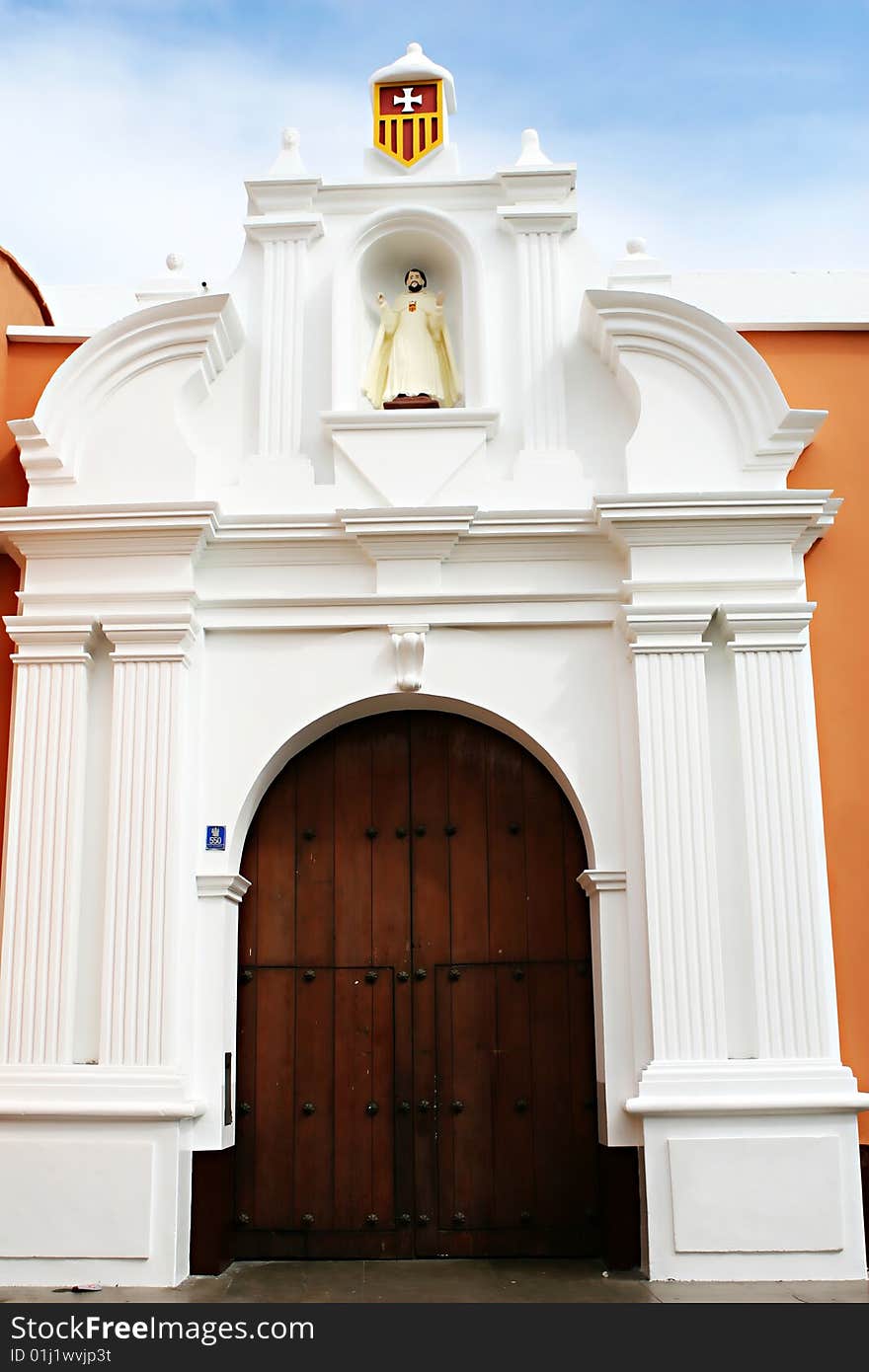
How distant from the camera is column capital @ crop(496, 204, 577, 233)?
7.75 metres

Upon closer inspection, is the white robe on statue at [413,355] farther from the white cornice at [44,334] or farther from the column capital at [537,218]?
the white cornice at [44,334]

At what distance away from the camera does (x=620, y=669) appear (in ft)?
23.9

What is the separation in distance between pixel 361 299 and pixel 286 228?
559 mm

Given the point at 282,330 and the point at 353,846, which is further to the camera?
the point at 282,330

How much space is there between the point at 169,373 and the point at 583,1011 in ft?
12.8

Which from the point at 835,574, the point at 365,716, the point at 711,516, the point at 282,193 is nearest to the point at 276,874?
the point at 365,716

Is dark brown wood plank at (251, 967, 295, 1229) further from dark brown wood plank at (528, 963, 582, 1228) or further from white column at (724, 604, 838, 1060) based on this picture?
white column at (724, 604, 838, 1060)

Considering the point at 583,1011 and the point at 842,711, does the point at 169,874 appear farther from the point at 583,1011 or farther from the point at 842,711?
the point at 842,711

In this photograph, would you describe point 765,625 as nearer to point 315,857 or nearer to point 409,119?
point 315,857

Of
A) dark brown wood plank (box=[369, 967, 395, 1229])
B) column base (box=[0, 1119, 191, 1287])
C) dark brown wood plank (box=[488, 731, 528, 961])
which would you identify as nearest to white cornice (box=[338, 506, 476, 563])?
dark brown wood plank (box=[488, 731, 528, 961])

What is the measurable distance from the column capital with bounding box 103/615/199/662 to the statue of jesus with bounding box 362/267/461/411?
5.63ft

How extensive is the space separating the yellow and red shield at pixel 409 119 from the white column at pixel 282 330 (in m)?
0.68

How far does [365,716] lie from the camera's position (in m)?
7.54
